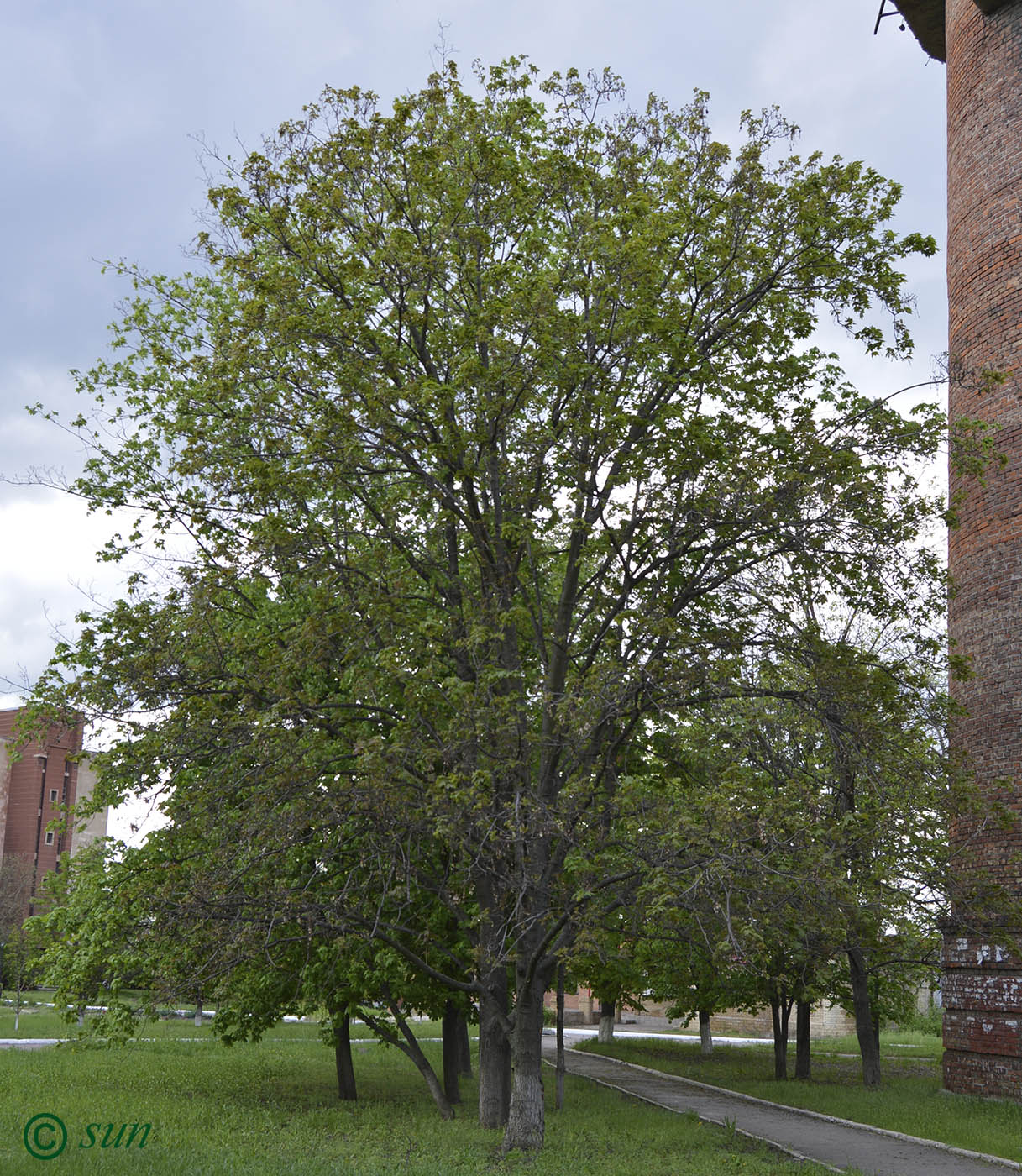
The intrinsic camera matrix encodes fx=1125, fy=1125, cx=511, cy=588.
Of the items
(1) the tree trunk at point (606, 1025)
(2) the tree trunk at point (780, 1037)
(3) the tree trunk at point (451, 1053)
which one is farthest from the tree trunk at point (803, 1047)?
(1) the tree trunk at point (606, 1025)

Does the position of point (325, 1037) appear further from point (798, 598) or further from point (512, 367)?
point (512, 367)

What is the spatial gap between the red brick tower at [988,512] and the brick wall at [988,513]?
0.02 m

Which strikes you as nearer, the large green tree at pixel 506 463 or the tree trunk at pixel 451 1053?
the large green tree at pixel 506 463

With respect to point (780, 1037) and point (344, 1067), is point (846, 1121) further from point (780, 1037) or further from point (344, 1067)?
point (780, 1037)

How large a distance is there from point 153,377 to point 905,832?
42.3 feet

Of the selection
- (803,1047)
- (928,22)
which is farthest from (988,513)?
(803,1047)

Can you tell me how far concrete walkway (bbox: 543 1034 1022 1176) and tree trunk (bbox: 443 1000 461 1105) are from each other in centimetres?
316

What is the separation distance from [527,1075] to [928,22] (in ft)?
68.3

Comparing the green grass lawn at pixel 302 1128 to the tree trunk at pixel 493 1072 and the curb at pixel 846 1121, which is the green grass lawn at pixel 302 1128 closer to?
the tree trunk at pixel 493 1072

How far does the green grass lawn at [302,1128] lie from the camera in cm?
954

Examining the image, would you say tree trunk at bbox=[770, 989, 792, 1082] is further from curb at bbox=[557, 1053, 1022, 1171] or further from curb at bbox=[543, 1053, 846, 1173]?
curb at bbox=[543, 1053, 846, 1173]

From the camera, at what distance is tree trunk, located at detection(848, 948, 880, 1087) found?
2089 cm

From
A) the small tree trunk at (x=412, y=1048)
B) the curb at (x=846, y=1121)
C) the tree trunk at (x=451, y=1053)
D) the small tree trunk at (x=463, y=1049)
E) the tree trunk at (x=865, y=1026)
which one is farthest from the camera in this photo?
the tree trunk at (x=865, y=1026)

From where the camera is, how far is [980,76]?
58.9ft
